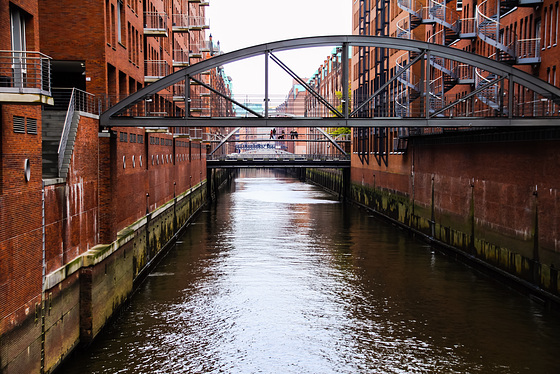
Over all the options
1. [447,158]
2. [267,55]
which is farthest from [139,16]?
[447,158]

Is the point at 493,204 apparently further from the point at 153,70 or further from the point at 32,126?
the point at 153,70

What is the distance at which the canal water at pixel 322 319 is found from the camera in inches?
545

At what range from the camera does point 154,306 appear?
18.3 metres

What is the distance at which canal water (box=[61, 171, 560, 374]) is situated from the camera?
13836 millimetres

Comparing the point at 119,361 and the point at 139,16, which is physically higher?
the point at 139,16

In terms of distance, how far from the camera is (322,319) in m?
17.1

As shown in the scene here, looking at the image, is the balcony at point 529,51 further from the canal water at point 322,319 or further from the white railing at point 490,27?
the canal water at point 322,319

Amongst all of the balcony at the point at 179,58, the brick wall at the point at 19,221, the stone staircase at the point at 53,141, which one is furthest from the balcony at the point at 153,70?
the brick wall at the point at 19,221

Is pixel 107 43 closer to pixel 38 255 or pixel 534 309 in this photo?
pixel 38 255

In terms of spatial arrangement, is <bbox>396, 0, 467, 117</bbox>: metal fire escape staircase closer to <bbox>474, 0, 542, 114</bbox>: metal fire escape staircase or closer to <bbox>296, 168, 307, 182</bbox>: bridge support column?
<bbox>474, 0, 542, 114</bbox>: metal fire escape staircase

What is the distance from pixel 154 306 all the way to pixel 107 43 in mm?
8226

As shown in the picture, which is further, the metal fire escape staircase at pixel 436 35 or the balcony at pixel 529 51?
the metal fire escape staircase at pixel 436 35

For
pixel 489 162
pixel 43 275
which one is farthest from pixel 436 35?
pixel 43 275

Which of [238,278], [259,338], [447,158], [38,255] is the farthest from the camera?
[447,158]
